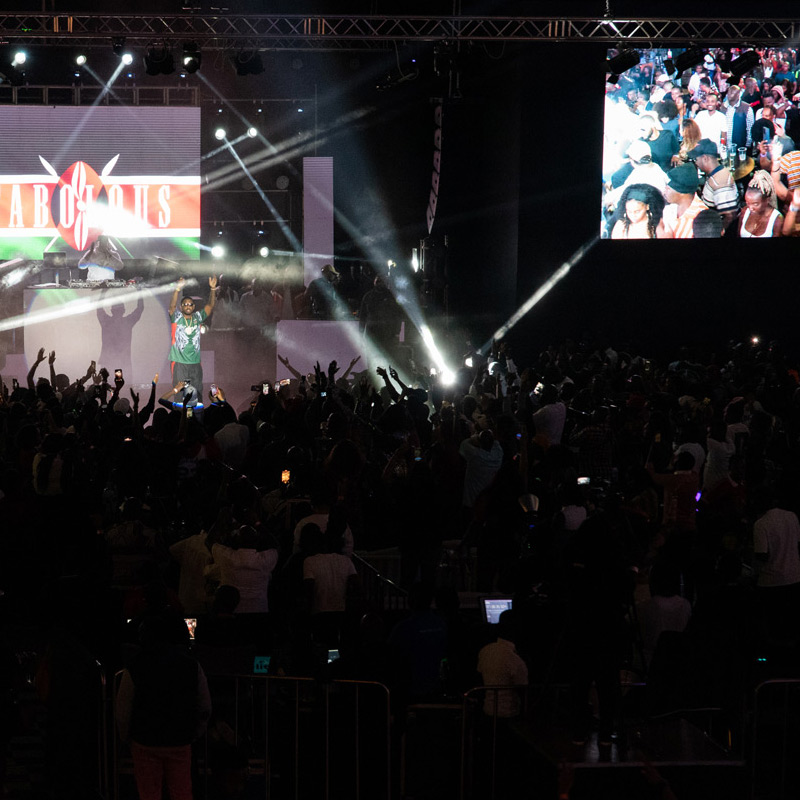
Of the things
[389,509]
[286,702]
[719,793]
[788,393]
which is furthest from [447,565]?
[788,393]

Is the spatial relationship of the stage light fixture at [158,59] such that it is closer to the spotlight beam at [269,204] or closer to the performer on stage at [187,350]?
the performer on stage at [187,350]

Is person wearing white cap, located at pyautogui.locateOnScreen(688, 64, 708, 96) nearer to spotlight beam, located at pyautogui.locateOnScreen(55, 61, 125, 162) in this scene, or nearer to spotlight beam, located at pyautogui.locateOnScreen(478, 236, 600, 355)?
spotlight beam, located at pyautogui.locateOnScreen(478, 236, 600, 355)

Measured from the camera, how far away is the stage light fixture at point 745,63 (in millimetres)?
12711

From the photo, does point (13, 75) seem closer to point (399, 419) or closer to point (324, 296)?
point (324, 296)

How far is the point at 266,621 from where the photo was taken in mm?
5645

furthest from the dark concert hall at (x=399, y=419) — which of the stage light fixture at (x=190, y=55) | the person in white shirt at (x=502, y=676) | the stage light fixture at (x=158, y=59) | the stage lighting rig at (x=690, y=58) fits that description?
the stage lighting rig at (x=690, y=58)

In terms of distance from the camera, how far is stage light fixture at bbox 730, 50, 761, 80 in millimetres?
12711

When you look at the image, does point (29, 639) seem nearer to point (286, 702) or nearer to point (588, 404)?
point (286, 702)

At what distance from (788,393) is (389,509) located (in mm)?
4436

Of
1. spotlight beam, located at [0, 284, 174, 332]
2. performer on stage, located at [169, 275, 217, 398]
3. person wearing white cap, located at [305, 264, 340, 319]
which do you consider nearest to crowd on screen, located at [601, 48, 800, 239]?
person wearing white cap, located at [305, 264, 340, 319]

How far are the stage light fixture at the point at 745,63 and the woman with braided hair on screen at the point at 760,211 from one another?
11.0 ft

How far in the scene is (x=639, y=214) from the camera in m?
16.5

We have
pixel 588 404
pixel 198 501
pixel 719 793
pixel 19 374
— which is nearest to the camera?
pixel 719 793

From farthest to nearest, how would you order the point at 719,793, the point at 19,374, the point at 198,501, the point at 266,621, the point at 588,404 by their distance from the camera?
the point at 19,374 < the point at 588,404 < the point at 198,501 < the point at 266,621 < the point at 719,793
